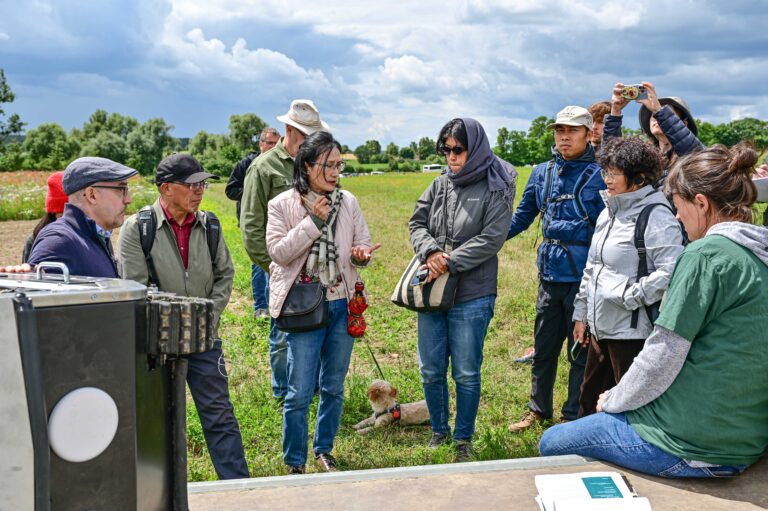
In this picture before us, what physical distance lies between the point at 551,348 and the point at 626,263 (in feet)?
Answer: 3.95

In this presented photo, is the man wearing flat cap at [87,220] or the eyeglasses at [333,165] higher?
the eyeglasses at [333,165]

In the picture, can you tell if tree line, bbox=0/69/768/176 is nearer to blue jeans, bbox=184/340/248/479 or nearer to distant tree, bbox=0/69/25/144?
distant tree, bbox=0/69/25/144

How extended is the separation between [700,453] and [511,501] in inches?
30.3

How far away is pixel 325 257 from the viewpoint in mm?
4008

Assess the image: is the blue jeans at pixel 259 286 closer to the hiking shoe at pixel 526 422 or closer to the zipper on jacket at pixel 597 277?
the hiking shoe at pixel 526 422

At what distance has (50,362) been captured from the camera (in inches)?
63.3

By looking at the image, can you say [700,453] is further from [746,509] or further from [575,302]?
[575,302]

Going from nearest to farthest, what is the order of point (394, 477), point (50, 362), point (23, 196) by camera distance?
point (50, 362), point (394, 477), point (23, 196)

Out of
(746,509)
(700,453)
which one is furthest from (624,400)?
(746,509)

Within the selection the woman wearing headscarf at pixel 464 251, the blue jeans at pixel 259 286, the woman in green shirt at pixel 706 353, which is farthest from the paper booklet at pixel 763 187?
the blue jeans at pixel 259 286

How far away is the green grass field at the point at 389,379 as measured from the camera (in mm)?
4406

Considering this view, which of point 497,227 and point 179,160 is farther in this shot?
point 497,227

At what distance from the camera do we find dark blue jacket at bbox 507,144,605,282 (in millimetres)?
4574

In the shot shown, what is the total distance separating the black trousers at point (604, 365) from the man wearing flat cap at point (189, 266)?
217cm
